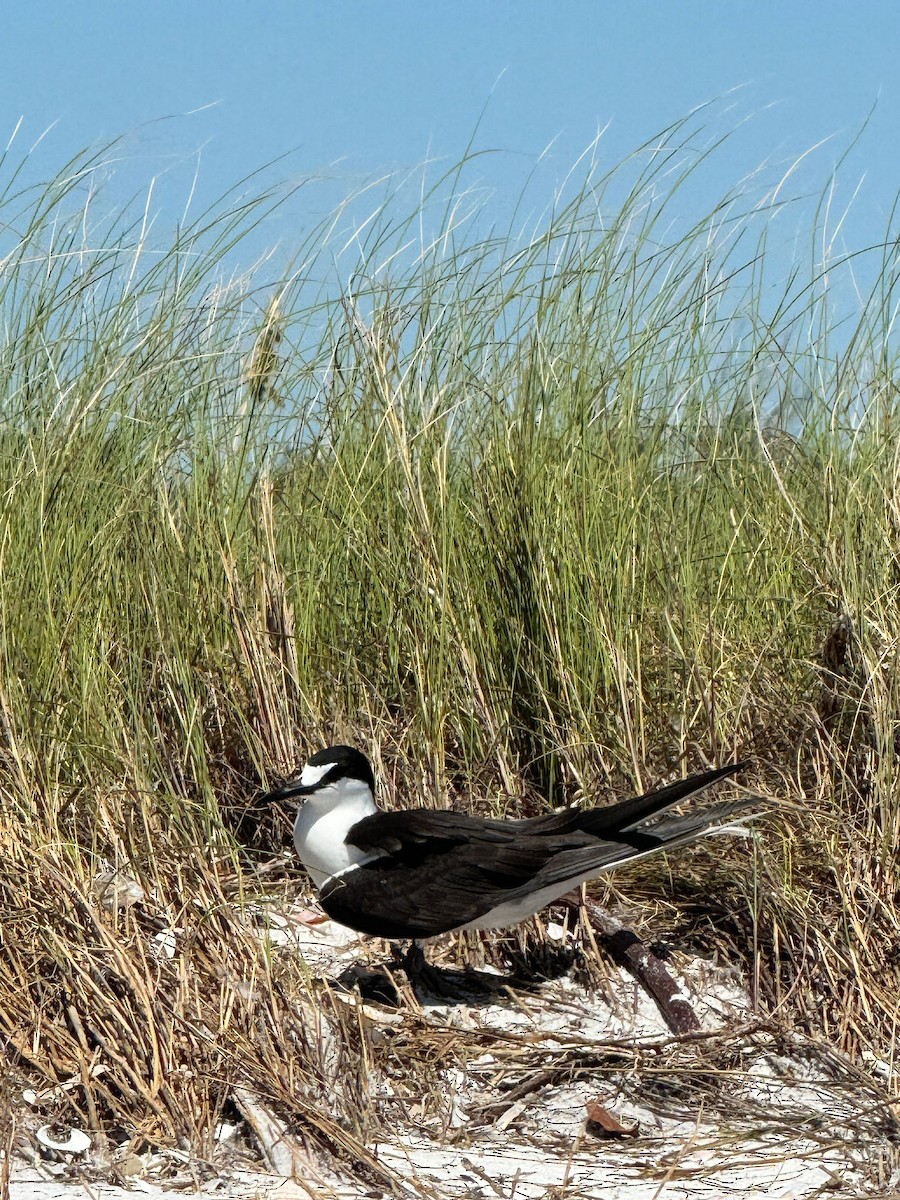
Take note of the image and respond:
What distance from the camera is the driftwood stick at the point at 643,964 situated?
3424mm

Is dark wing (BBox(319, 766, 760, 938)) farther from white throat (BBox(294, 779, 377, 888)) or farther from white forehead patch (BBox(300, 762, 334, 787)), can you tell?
white forehead patch (BBox(300, 762, 334, 787))

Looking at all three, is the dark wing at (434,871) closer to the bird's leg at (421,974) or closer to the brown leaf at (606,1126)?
the bird's leg at (421,974)

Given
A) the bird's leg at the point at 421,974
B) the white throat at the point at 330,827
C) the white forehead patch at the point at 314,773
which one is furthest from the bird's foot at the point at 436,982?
the white forehead patch at the point at 314,773

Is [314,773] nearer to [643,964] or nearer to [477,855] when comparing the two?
[477,855]

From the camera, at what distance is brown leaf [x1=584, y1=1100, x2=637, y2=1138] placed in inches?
120

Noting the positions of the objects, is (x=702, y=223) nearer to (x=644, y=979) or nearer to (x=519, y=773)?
(x=519, y=773)

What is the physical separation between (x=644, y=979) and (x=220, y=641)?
1563 mm

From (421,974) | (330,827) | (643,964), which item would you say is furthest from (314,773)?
(643,964)

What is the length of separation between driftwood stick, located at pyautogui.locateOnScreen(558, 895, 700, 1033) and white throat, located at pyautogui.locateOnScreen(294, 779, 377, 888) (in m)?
0.59

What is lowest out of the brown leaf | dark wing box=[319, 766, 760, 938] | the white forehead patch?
the brown leaf

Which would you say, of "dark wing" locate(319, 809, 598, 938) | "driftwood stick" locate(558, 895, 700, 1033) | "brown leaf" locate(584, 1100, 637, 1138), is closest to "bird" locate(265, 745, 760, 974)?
"dark wing" locate(319, 809, 598, 938)

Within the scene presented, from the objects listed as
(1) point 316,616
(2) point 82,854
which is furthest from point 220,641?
(2) point 82,854

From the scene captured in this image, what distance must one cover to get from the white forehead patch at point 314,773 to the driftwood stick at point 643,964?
2.34 feet

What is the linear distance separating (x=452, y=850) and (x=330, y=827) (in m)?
0.34
